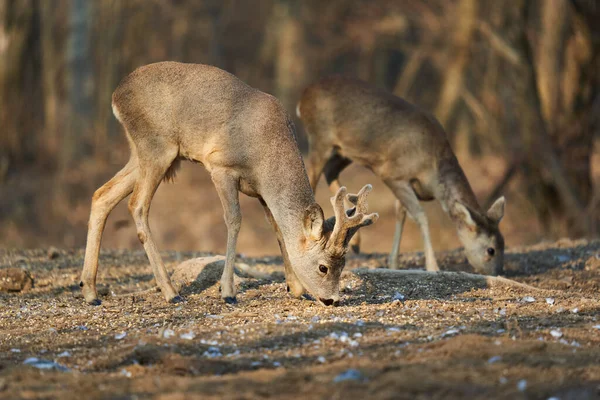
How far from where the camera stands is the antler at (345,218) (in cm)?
867

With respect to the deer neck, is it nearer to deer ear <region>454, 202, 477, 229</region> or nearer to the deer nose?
the deer nose

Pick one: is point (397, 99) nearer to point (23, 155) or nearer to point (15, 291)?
point (15, 291)

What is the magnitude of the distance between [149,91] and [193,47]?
3110 cm

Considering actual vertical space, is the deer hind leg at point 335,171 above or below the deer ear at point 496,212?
above

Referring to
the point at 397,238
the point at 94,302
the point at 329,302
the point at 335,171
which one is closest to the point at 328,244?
the point at 329,302

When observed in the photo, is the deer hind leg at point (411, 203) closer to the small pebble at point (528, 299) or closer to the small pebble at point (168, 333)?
the small pebble at point (528, 299)

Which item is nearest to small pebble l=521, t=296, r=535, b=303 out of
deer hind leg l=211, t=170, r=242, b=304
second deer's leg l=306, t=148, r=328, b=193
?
deer hind leg l=211, t=170, r=242, b=304

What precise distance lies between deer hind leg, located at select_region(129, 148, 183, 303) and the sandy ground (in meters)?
0.31

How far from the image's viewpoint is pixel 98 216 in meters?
9.84

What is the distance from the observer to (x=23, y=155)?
27.8m

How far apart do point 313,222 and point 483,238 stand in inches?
167

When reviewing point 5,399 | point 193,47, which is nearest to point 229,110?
point 5,399

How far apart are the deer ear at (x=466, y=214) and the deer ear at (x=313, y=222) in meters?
4.11

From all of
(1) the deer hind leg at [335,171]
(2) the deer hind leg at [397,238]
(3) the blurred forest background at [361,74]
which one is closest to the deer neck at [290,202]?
(2) the deer hind leg at [397,238]
